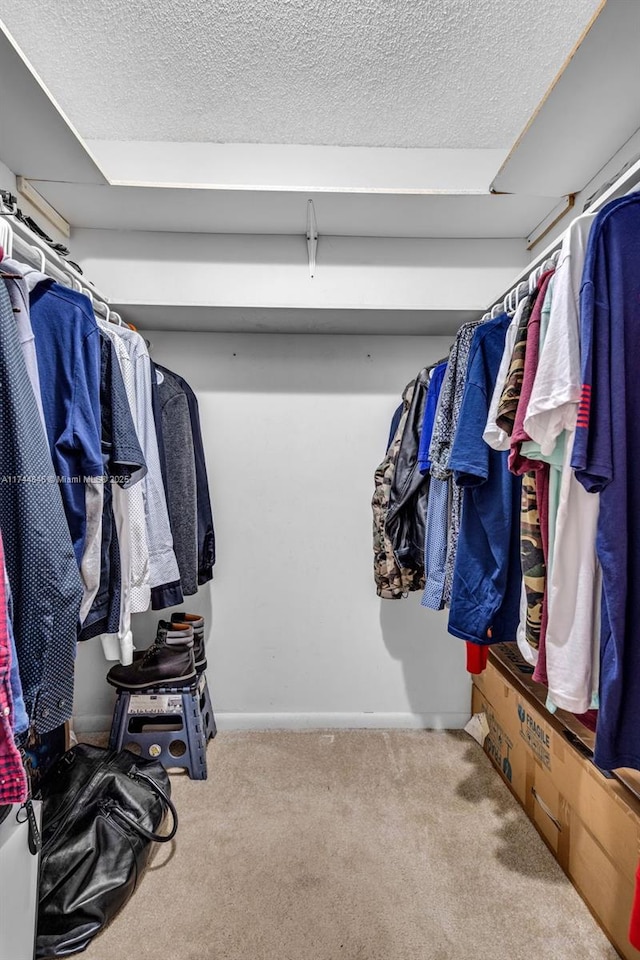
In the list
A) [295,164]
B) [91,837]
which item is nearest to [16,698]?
[91,837]

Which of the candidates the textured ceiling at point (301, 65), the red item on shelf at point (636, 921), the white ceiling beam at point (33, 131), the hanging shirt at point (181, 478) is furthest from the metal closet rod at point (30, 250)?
the red item on shelf at point (636, 921)

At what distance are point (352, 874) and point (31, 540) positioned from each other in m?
1.38

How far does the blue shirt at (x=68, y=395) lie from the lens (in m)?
1.00

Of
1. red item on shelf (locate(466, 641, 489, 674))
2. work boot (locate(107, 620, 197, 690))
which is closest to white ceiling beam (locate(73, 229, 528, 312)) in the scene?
red item on shelf (locate(466, 641, 489, 674))

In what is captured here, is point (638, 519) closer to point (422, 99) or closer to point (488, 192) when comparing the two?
point (488, 192)

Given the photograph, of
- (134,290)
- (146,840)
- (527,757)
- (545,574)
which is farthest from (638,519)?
(134,290)

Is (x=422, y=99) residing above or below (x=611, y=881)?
above

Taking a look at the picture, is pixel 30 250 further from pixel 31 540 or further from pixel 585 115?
pixel 585 115

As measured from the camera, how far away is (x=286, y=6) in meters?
1.34

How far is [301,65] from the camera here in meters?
1.52

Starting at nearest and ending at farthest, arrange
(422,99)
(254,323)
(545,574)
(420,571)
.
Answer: (545,574) → (422,99) → (420,571) → (254,323)

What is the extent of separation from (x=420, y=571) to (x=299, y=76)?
Answer: 186cm

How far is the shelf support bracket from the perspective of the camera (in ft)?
5.61

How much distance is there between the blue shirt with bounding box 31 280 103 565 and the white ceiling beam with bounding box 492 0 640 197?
1.37 metres
